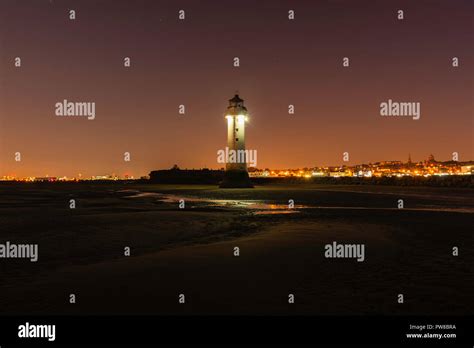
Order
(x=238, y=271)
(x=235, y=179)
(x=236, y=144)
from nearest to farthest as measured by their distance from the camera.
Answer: (x=238, y=271) < (x=236, y=144) < (x=235, y=179)

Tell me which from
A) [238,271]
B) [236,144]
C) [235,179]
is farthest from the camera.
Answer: [235,179]

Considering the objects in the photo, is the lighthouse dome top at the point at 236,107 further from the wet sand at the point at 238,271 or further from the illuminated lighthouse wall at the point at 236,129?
the wet sand at the point at 238,271

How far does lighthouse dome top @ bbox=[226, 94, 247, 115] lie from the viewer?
53.4 metres

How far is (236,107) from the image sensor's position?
53.5 metres

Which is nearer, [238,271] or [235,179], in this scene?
[238,271]

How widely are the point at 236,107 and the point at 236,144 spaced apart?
498 cm

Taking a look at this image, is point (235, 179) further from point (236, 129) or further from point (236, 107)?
point (236, 107)

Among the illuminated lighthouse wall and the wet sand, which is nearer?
the wet sand

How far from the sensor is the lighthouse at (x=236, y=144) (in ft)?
174

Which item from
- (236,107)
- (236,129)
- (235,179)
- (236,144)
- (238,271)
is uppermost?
(236,107)

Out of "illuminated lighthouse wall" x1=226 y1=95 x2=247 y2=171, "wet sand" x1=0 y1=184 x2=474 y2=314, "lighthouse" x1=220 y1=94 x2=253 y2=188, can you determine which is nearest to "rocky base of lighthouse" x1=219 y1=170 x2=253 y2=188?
"lighthouse" x1=220 y1=94 x2=253 y2=188

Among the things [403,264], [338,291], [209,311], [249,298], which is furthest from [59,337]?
[403,264]

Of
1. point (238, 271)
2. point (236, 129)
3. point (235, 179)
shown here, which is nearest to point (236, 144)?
point (236, 129)

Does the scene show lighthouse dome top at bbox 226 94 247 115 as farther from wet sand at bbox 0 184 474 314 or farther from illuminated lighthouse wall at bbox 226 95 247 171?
wet sand at bbox 0 184 474 314
